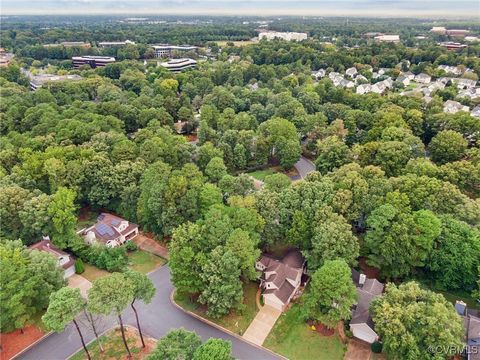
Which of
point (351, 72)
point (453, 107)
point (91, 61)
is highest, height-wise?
point (91, 61)

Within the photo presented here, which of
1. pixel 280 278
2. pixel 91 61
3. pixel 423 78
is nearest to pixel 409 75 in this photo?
pixel 423 78

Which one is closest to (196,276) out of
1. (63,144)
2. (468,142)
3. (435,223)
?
(435,223)

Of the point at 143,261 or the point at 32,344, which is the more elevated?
Result: the point at 32,344

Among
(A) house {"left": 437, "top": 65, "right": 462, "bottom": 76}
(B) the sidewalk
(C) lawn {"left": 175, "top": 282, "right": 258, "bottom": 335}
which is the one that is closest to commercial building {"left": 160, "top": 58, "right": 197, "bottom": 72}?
(B) the sidewalk

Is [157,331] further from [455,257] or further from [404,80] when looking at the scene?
[404,80]

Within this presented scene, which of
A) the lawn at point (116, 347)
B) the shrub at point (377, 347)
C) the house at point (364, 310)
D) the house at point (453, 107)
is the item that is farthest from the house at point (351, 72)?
the lawn at point (116, 347)

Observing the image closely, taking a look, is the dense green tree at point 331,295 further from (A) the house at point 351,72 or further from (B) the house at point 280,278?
(A) the house at point 351,72

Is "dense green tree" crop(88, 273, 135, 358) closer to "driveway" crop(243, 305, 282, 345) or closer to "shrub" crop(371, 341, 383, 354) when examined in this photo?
"driveway" crop(243, 305, 282, 345)
